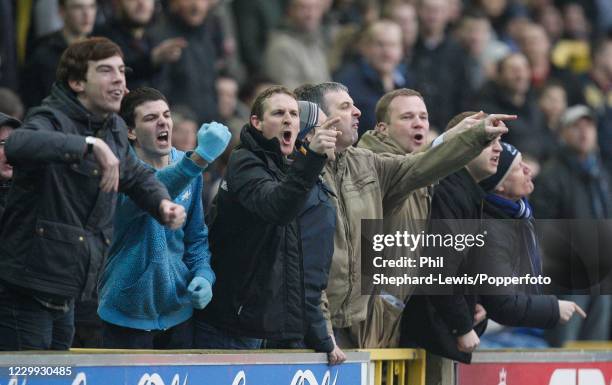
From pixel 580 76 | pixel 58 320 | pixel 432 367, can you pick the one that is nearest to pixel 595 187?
pixel 580 76

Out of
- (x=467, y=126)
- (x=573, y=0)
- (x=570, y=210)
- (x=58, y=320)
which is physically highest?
(x=573, y=0)

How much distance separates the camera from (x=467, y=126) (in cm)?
740

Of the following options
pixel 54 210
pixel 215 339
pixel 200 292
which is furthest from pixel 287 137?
pixel 54 210

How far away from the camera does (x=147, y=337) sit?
7078mm

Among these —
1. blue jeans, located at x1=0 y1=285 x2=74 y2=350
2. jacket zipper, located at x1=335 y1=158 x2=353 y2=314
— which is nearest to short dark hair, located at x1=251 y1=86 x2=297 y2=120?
jacket zipper, located at x1=335 y1=158 x2=353 y2=314

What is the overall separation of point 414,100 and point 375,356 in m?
1.53

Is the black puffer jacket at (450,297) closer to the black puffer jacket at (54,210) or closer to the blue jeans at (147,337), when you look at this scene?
the blue jeans at (147,337)

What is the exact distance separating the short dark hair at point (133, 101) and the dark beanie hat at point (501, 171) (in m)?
1.96

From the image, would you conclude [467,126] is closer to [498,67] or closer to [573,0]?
[498,67]

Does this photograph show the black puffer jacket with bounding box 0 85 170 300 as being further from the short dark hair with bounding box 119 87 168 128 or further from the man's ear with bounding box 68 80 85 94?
the short dark hair with bounding box 119 87 168 128

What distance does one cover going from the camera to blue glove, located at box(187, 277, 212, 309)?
22.8 feet

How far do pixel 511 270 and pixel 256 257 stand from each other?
1716 millimetres

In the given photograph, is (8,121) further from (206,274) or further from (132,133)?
(206,274)

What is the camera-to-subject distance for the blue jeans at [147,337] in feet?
23.0
